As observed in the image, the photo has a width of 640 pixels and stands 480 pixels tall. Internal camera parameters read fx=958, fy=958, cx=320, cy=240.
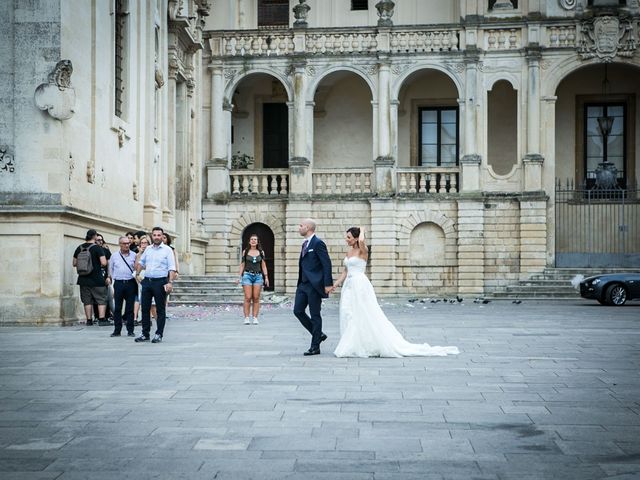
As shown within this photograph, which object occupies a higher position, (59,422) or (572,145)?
(572,145)

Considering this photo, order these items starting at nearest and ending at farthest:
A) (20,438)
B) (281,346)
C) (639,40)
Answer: (20,438) < (281,346) < (639,40)

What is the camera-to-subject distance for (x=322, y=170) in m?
33.8

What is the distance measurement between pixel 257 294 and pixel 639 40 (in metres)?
19.8

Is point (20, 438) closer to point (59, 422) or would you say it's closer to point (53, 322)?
point (59, 422)

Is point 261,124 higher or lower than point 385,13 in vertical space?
lower

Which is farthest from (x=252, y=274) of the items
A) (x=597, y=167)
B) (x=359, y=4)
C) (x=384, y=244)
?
(x=359, y=4)

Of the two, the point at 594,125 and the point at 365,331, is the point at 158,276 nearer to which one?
the point at 365,331

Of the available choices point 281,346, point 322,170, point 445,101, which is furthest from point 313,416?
point 445,101

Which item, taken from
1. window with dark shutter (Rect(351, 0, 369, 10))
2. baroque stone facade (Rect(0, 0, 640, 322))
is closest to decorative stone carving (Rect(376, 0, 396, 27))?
baroque stone facade (Rect(0, 0, 640, 322))

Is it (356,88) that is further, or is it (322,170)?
(356,88)

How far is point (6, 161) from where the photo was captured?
59.5 ft

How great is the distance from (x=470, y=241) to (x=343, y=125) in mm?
7262

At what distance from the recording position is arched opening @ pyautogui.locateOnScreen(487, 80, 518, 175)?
117 feet

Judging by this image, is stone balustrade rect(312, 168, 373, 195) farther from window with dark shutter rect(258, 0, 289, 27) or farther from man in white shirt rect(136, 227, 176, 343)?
man in white shirt rect(136, 227, 176, 343)
